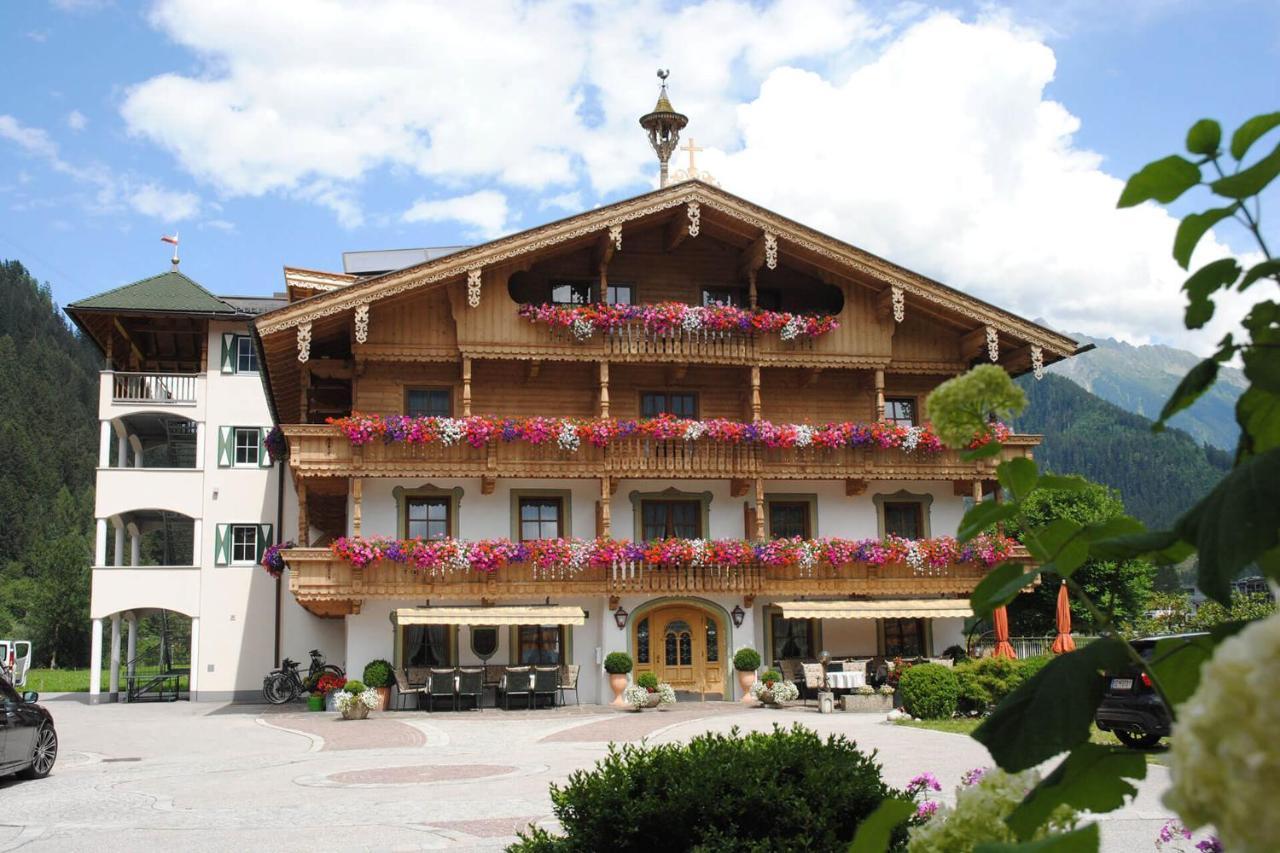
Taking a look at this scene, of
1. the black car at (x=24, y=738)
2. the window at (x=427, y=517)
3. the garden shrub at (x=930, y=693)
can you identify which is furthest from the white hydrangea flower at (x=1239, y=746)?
the window at (x=427, y=517)

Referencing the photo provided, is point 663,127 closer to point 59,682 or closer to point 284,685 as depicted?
point 284,685

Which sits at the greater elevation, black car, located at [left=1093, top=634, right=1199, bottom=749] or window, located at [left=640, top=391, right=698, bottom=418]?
window, located at [left=640, top=391, right=698, bottom=418]

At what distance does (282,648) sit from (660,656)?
12510mm

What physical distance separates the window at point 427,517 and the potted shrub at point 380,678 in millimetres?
3034

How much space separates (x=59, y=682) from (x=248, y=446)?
18.5m

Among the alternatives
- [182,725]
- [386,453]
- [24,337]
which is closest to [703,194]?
[386,453]

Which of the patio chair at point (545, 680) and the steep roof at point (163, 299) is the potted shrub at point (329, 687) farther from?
the steep roof at point (163, 299)

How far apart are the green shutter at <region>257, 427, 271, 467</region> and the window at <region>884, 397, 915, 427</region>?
17.7 metres

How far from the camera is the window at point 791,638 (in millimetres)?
28922

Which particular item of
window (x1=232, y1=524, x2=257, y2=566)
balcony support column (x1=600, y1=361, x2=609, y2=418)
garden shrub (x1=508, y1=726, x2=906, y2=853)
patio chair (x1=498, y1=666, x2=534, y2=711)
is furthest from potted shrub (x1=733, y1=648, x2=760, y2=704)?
garden shrub (x1=508, y1=726, x2=906, y2=853)

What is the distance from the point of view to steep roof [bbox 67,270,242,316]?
34.8 metres

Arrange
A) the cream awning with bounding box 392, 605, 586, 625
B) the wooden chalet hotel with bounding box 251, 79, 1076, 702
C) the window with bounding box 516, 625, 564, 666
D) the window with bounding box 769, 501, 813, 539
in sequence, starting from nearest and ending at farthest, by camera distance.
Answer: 1. the cream awning with bounding box 392, 605, 586, 625
2. the wooden chalet hotel with bounding box 251, 79, 1076, 702
3. the window with bounding box 516, 625, 564, 666
4. the window with bounding box 769, 501, 813, 539

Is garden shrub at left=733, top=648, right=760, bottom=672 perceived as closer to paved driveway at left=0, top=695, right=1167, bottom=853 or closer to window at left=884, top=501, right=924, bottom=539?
paved driveway at left=0, top=695, right=1167, bottom=853

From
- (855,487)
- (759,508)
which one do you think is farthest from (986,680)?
(855,487)
